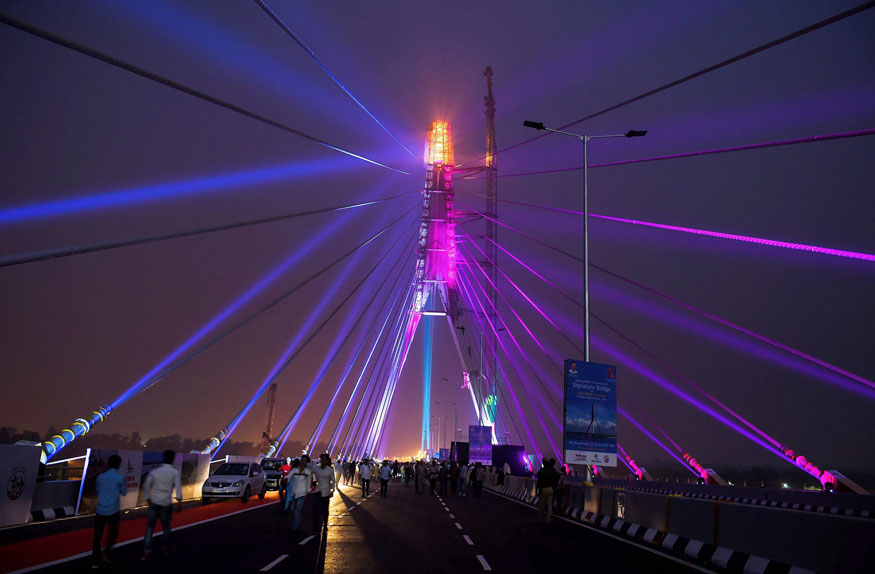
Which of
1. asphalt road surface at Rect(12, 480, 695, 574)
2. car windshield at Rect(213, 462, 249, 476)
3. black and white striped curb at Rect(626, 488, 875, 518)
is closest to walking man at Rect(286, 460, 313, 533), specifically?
asphalt road surface at Rect(12, 480, 695, 574)

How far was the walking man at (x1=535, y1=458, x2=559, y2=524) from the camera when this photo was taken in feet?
70.5

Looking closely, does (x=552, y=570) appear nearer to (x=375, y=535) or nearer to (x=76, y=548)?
(x=375, y=535)

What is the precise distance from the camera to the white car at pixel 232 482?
92.0 feet

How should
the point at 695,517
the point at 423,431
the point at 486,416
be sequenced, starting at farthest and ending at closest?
the point at 423,431
the point at 486,416
the point at 695,517

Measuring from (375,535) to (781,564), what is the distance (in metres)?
8.87

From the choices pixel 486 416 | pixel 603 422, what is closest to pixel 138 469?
pixel 603 422

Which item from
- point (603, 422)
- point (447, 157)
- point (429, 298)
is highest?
point (447, 157)

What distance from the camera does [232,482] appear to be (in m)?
28.4

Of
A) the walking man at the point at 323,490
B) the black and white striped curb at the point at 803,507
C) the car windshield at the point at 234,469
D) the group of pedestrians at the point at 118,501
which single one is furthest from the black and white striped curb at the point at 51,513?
the black and white striped curb at the point at 803,507

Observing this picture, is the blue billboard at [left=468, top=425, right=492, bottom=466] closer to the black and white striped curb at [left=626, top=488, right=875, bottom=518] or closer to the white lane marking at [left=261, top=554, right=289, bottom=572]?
the black and white striped curb at [left=626, top=488, right=875, bottom=518]

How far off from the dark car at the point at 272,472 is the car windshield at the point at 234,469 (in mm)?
7457

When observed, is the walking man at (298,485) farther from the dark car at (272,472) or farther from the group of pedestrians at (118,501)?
the dark car at (272,472)

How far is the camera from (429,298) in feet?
184

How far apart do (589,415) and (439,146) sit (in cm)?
2802
